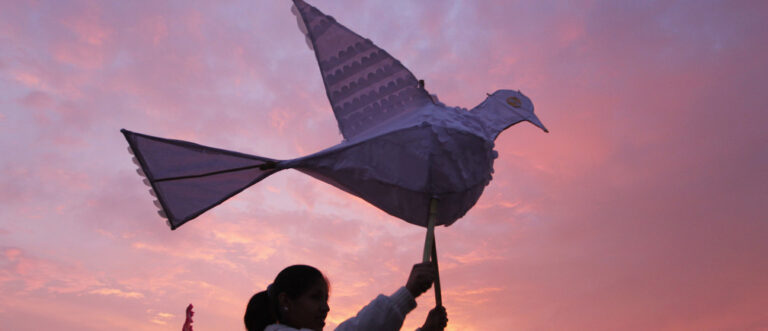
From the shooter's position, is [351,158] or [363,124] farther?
[363,124]

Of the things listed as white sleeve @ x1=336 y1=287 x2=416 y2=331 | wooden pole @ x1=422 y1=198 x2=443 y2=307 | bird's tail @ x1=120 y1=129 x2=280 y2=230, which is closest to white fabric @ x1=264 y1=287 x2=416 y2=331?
white sleeve @ x1=336 y1=287 x2=416 y2=331

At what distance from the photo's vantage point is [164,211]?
2.79m

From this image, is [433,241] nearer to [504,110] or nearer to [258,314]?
[258,314]

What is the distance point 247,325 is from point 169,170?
3.06 ft

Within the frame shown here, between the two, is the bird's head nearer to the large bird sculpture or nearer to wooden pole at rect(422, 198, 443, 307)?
the large bird sculpture

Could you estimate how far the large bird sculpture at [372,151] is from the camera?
260 centimetres

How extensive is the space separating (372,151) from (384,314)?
888 mm

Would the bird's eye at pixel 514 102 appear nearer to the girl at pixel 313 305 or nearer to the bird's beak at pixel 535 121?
the bird's beak at pixel 535 121

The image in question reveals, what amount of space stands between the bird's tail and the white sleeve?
1.06 metres

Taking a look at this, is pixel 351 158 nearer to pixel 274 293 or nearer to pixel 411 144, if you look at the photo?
pixel 411 144

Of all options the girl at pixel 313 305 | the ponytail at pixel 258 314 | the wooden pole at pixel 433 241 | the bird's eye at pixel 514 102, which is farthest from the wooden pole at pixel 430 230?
the bird's eye at pixel 514 102

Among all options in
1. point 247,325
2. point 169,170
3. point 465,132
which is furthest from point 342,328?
point 169,170

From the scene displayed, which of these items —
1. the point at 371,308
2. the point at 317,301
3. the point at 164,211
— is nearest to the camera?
the point at 371,308

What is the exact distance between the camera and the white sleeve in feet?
6.56
